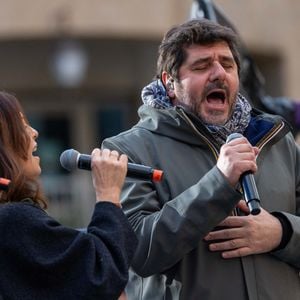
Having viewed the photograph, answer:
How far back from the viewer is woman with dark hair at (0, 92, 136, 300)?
322 centimetres

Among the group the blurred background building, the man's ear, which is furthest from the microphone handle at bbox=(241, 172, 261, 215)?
the blurred background building

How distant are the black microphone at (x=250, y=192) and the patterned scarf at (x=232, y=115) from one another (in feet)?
1.22

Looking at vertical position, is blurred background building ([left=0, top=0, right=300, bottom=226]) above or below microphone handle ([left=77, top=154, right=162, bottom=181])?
below

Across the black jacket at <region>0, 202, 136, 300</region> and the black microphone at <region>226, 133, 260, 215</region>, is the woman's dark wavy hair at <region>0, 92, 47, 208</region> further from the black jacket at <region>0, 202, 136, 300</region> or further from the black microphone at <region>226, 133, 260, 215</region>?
the black microphone at <region>226, 133, 260, 215</region>

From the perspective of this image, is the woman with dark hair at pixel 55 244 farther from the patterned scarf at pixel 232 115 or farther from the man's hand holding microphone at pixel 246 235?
the patterned scarf at pixel 232 115

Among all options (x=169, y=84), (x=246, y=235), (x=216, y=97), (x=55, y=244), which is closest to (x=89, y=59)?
(x=169, y=84)

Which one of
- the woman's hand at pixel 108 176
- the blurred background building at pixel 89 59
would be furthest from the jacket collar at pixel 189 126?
the blurred background building at pixel 89 59

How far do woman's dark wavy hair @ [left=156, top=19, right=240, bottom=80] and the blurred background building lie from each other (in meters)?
10.5

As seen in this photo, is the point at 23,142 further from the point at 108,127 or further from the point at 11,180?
the point at 108,127

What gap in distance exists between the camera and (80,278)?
3.24 meters

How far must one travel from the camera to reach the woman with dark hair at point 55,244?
3.22 meters

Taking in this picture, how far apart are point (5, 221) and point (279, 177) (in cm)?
115

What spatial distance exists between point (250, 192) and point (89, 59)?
15928 millimetres

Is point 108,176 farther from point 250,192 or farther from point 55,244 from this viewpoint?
point 250,192
